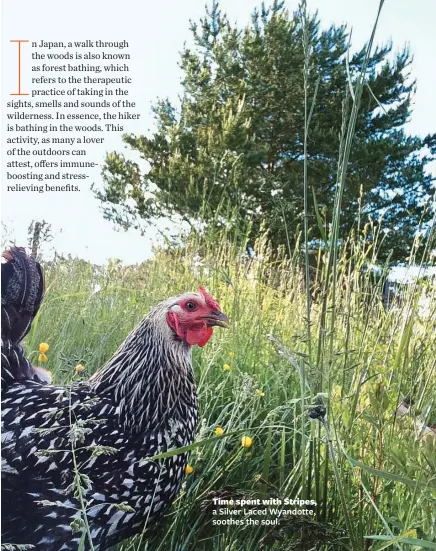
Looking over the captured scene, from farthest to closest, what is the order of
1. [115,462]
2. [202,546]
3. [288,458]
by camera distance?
[288,458] → [202,546] → [115,462]

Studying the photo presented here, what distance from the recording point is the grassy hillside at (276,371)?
150cm

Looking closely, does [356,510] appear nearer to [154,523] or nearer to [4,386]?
[154,523]

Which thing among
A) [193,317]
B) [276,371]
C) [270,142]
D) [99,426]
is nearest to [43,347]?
[99,426]

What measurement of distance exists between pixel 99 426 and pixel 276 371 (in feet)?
2.03

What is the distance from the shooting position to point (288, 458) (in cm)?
166

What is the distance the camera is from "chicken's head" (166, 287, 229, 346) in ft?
5.13

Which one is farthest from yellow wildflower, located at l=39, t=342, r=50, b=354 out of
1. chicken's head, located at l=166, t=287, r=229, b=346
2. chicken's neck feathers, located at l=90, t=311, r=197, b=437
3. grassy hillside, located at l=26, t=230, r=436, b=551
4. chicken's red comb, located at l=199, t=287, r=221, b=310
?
chicken's red comb, located at l=199, t=287, r=221, b=310

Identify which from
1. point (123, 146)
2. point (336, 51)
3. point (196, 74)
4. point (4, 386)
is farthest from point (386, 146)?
point (4, 386)

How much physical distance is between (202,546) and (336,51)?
1.65 metres

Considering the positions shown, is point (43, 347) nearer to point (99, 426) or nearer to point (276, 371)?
point (99, 426)

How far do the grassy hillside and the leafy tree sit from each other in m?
0.16

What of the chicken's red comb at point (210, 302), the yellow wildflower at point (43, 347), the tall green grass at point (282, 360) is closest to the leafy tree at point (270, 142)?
the tall green grass at point (282, 360)

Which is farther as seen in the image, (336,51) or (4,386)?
(336,51)

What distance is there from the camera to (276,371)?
5.76 feet
